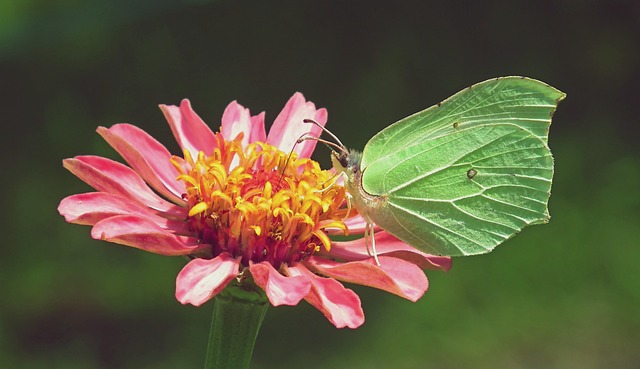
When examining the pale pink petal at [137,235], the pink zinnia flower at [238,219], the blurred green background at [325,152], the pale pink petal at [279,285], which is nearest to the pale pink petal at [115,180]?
the pink zinnia flower at [238,219]

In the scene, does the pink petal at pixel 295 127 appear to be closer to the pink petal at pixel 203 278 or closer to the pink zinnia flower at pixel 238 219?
the pink zinnia flower at pixel 238 219

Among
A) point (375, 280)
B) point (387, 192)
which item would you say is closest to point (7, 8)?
point (387, 192)

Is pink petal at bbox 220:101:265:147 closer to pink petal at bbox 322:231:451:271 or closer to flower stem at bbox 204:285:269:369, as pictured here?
pink petal at bbox 322:231:451:271

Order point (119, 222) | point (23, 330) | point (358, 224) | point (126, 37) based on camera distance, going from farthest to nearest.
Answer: point (126, 37)
point (23, 330)
point (358, 224)
point (119, 222)

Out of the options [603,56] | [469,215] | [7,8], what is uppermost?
[7,8]

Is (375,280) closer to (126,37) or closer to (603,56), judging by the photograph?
(126,37)

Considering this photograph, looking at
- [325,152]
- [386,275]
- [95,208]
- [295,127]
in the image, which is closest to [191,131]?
[295,127]

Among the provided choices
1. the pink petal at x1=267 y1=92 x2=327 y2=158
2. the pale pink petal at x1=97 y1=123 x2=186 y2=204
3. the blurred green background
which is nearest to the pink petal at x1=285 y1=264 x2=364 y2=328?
the pale pink petal at x1=97 y1=123 x2=186 y2=204

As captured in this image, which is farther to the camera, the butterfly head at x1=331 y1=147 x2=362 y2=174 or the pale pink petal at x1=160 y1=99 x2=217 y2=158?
the pale pink petal at x1=160 y1=99 x2=217 y2=158
